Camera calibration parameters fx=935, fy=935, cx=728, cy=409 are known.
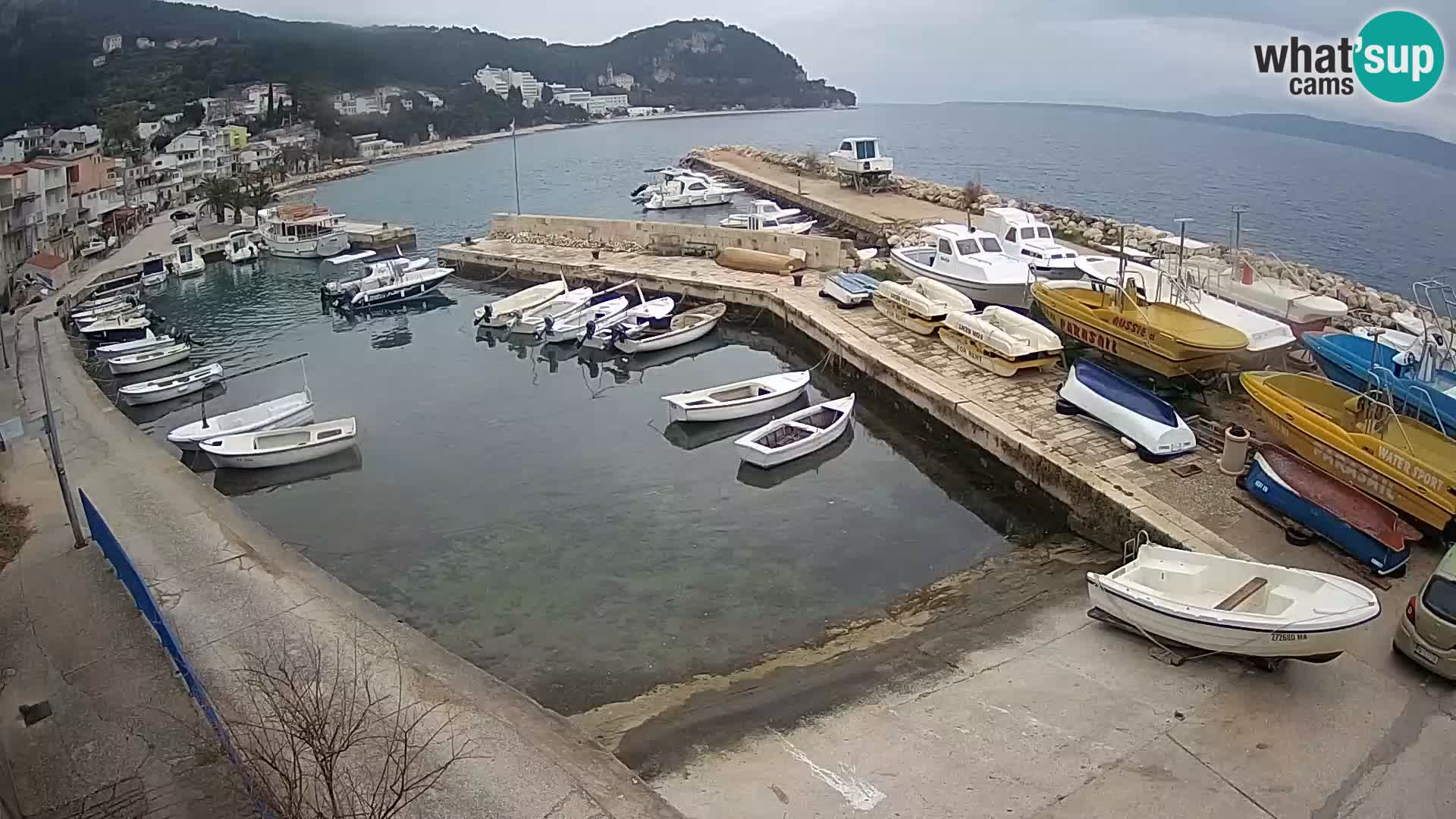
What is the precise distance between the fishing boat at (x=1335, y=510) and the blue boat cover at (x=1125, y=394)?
5.05ft

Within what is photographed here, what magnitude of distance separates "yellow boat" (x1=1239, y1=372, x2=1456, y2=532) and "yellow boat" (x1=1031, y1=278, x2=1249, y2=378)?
55.6 inches

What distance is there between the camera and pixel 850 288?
2339 centimetres

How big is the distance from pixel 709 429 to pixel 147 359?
49.1 feet

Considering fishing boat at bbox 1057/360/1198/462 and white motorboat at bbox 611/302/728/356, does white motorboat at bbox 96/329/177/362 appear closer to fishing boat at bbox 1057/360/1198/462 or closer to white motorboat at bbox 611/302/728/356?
white motorboat at bbox 611/302/728/356

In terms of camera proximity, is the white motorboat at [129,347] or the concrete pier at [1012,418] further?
the white motorboat at [129,347]

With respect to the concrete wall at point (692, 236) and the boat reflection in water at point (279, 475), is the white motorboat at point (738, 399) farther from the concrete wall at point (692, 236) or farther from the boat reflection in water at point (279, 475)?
the concrete wall at point (692, 236)

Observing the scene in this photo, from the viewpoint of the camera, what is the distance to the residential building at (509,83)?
16088 cm

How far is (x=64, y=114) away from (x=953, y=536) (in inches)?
3518

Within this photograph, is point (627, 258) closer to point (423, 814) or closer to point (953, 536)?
point (953, 536)

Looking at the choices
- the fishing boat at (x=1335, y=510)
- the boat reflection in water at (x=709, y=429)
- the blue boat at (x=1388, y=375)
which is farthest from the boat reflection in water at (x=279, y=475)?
the blue boat at (x=1388, y=375)

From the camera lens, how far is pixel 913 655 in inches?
400

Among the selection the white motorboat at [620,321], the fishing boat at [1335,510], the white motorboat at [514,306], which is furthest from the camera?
the white motorboat at [514,306]

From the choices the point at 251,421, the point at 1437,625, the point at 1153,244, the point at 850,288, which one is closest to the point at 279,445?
the point at 251,421

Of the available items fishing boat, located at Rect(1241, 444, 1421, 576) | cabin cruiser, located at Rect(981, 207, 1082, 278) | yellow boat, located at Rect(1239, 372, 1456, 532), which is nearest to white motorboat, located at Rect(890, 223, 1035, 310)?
cabin cruiser, located at Rect(981, 207, 1082, 278)
